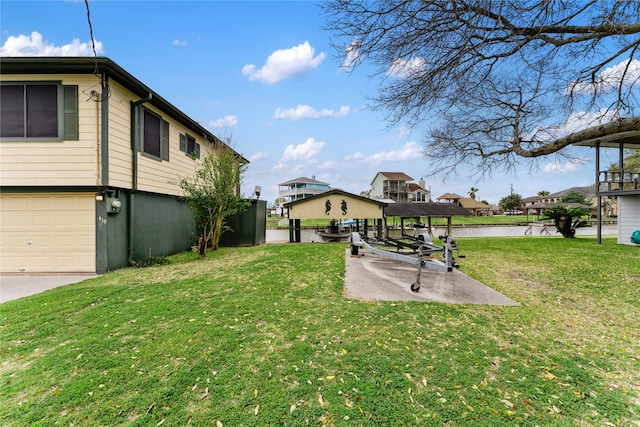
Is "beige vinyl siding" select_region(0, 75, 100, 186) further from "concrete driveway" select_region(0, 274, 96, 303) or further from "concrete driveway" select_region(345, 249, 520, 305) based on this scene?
"concrete driveway" select_region(345, 249, 520, 305)

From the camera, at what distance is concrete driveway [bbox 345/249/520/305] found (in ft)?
14.7

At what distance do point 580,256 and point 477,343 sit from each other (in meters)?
9.58

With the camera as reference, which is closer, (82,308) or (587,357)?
(587,357)

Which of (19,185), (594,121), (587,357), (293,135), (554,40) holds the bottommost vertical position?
(587,357)

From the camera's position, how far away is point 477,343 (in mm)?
2979

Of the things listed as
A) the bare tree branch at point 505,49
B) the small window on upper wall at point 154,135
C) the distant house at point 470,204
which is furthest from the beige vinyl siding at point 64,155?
the distant house at point 470,204

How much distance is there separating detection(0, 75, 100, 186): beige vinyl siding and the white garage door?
41cm

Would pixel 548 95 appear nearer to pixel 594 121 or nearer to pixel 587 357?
pixel 594 121

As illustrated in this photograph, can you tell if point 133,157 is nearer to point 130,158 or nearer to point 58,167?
point 130,158

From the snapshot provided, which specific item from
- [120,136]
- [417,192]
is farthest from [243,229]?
[417,192]

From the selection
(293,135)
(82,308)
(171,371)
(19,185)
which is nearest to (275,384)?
(171,371)

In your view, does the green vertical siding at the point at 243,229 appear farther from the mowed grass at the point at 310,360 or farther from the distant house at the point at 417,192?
the distant house at the point at 417,192

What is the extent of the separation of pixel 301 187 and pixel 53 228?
176 feet

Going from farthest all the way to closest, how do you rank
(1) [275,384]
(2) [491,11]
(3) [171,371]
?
(2) [491,11] → (3) [171,371] → (1) [275,384]
